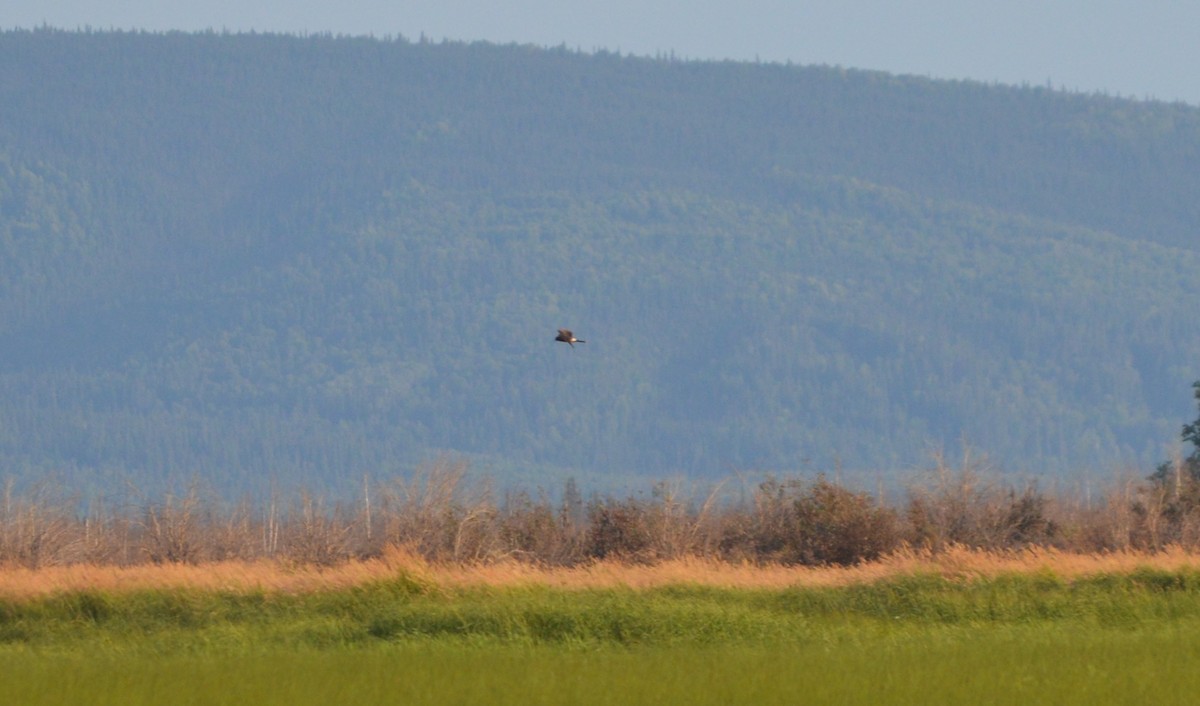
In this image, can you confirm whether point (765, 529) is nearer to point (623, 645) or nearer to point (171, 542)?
point (171, 542)

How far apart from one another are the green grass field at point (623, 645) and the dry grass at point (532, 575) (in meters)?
0.69

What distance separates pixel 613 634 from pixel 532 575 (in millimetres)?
7152

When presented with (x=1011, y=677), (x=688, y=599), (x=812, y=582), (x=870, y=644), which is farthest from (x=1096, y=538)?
(x=1011, y=677)

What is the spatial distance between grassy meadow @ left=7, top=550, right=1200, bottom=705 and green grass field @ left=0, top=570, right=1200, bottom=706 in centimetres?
6

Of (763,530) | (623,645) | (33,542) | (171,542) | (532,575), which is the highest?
(623,645)

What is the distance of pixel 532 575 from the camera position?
3906 centimetres

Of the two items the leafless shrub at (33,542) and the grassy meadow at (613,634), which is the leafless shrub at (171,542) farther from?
the grassy meadow at (613,634)

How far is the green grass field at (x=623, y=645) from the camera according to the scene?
80.2 ft

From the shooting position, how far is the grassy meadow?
24609 mm

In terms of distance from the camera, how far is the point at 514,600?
34188mm

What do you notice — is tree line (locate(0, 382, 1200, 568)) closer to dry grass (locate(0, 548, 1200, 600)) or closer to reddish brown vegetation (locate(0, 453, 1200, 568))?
reddish brown vegetation (locate(0, 453, 1200, 568))

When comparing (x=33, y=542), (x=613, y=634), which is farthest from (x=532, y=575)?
(x=33, y=542)

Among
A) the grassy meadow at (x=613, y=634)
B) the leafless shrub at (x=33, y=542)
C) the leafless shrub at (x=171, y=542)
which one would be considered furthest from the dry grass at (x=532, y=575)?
the leafless shrub at (x=171, y=542)

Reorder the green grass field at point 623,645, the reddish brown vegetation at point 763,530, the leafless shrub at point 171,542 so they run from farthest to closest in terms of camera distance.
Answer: the leafless shrub at point 171,542 < the reddish brown vegetation at point 763,530 < the green grass field at point 623,645
